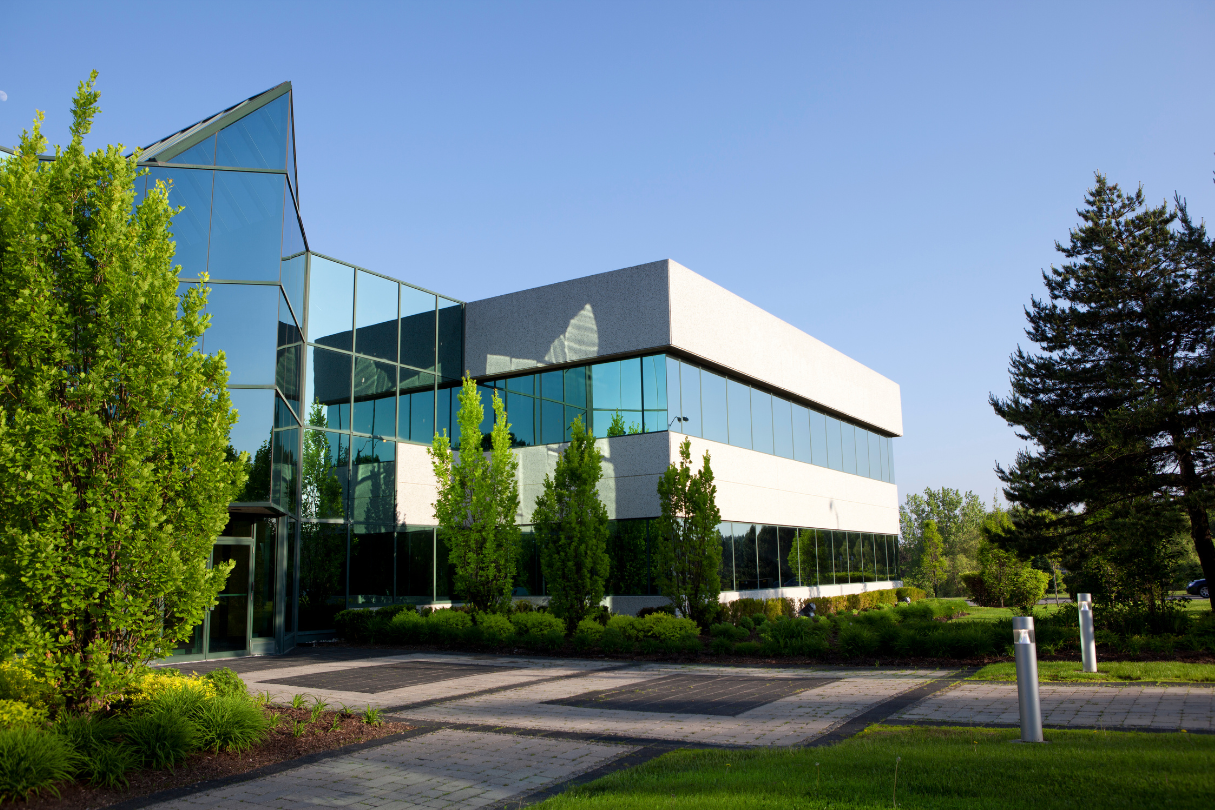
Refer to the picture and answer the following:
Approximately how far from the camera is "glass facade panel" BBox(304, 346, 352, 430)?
19516 millimetres

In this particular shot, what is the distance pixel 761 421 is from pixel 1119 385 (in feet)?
33.2

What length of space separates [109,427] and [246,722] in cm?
321

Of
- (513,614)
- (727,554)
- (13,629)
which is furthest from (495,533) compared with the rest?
(13,629)

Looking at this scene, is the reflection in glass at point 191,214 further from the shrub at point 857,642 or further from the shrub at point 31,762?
the shrub at point 857,642

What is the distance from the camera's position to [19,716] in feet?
23.9

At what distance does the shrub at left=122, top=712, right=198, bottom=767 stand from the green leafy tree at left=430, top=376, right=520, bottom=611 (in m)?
11.7

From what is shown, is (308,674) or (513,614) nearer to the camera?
(308,674)

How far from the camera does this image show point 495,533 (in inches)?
777

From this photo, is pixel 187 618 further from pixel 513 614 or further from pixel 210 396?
pixel 513 614

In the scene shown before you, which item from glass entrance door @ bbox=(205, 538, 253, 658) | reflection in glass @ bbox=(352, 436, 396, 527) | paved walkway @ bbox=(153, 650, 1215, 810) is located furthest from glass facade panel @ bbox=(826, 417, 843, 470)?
glass entrance door @ bbox=(205, 538, 253, 658)

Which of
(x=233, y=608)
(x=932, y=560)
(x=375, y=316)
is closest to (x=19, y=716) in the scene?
(x=233, y=608)

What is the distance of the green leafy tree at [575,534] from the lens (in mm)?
18750

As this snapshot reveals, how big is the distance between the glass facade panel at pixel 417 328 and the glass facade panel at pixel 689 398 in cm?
714

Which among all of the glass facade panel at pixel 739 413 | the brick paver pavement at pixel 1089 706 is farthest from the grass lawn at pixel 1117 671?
the glass facade panel at pixel 739 413
